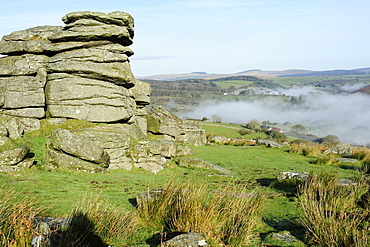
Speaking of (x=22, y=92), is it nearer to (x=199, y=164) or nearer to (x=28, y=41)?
(x=28, y=41)

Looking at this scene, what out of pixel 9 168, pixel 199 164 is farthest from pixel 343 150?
pixel 9 168

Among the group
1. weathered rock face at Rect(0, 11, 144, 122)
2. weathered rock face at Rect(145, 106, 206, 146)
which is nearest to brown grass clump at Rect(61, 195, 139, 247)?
weathered rock face at Rect(0, 11, 144, 122)

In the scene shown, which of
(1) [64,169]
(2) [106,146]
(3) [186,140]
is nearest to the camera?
(1) [64,169]

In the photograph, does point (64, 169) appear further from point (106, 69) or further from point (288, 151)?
point (288, 151)

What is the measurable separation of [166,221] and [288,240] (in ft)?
10.5

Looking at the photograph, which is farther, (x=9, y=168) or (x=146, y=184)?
(x=146, y=184)

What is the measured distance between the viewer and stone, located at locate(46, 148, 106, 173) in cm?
1464

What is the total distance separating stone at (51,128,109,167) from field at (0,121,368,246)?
0.98 metres

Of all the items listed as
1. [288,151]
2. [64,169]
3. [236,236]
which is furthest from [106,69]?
[288,151]

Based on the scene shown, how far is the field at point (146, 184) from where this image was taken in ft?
28.6

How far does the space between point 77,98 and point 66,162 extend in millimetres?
5913

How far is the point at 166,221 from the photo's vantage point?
8.08 metres

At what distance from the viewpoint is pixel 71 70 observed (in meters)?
19.2

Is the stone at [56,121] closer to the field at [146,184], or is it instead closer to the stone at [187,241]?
the field at [146,184]
